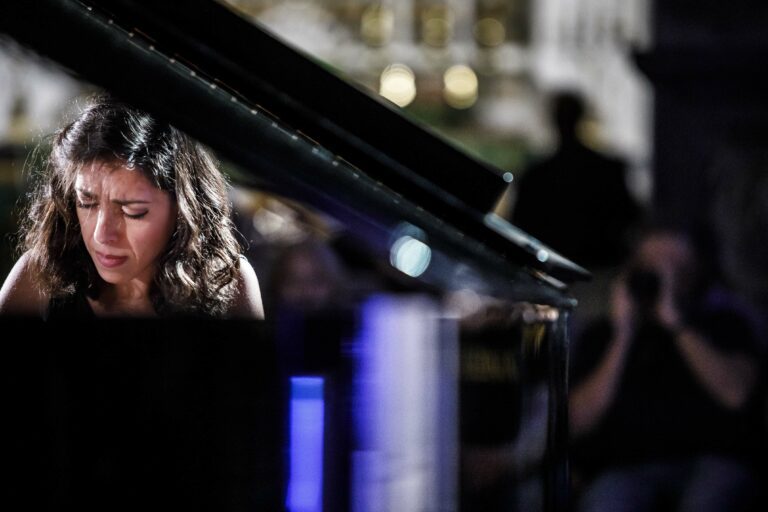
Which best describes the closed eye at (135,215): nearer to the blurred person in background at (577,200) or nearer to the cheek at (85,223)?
the cheek at (85,223)

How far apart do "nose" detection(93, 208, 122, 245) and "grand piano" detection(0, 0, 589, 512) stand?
0.14m

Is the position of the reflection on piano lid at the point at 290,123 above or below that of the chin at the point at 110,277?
above

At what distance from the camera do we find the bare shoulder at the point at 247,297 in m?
1.80

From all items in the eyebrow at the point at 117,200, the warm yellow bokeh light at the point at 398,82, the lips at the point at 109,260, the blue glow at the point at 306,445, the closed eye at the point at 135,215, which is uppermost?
the warm yellow bokeh light at the point at 398,82

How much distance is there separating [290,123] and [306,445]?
1.54ft

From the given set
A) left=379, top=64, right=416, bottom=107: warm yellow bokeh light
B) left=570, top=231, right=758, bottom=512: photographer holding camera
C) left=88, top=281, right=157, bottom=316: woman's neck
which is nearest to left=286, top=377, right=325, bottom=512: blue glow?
left=88, top=281, right=157, bottom=316: woman's neck

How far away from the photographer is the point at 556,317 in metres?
2.05

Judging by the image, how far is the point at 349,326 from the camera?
1803mm

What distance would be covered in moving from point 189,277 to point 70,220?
0.55 ft

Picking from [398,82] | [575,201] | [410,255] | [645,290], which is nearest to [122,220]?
[410,255]

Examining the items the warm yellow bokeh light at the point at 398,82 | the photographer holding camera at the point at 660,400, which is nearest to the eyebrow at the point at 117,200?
the photographer holding camera at the point at 660,400

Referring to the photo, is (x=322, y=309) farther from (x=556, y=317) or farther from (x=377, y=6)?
(x=377, y=6)

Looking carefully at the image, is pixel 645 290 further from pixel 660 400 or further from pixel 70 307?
pixel 70 307

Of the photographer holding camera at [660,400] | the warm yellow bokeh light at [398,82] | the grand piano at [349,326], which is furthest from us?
the warm yellow bokeh light at [398,82]
